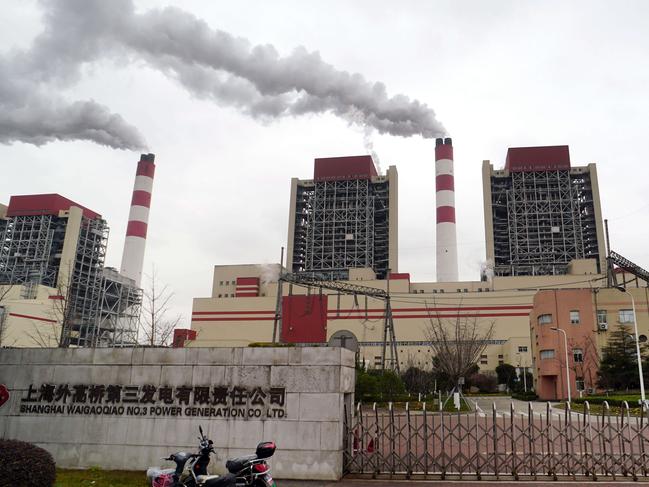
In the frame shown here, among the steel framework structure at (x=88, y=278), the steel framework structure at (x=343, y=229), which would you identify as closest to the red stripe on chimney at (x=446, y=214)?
the steel framework structure at (x=343, y=229)

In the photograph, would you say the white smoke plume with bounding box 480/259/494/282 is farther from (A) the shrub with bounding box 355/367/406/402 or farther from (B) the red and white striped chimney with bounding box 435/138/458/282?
(A) the shrub with bounding box 355/367/406/402

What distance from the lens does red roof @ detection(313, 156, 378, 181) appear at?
70750mm

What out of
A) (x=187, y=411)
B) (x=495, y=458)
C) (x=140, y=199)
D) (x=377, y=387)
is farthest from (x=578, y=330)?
→ (x=140, y=199)

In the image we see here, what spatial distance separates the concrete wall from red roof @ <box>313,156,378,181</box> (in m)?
61.8

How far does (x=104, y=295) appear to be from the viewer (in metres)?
54.2

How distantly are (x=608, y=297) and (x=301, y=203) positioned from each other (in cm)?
4269

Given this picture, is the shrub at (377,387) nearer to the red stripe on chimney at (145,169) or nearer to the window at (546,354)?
the window at (546,354)

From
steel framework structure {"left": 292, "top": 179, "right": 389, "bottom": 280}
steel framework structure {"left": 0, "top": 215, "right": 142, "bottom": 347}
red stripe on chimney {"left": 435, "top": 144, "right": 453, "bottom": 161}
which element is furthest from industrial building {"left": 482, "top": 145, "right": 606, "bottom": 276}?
steel framework structure {"left": 0, "top": 215, "right": 142, "bottom": 347}

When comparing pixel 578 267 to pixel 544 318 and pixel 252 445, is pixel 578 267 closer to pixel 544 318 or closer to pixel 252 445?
pixel 544 318

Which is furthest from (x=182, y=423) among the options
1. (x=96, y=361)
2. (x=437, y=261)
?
(x=437, y=261)

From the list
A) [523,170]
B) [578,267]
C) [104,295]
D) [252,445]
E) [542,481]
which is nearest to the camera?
[542,481]

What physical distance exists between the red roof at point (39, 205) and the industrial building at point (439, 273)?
752 inches

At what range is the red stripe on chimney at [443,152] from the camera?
62562 millimetres

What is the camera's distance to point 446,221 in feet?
196
